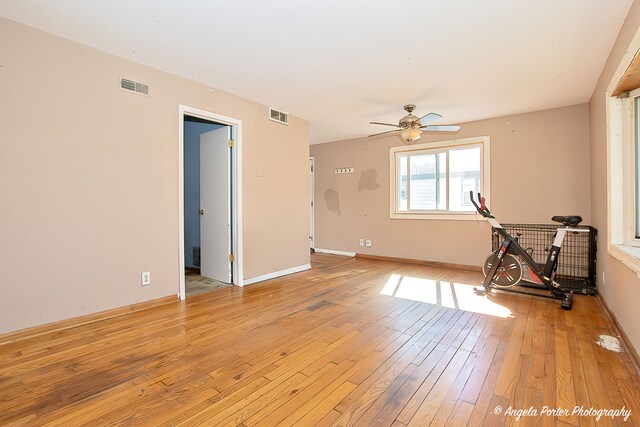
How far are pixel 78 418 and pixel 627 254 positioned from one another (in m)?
3.60

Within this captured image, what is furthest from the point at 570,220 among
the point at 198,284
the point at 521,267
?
the point at 198,284

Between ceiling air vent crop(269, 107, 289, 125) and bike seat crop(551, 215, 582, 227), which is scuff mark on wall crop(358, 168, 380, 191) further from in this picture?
bike seat crop(551, 215, 582, 227)

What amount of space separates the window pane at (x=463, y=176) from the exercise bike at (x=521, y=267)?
1.63m

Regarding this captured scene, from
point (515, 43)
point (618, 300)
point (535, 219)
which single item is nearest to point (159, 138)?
point (515, 43)

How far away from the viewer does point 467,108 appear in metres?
4.46

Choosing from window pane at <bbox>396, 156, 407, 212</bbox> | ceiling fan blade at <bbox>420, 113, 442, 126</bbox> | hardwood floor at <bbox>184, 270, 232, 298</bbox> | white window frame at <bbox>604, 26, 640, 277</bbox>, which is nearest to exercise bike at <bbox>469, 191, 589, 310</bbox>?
white window frame at <bbox>604, 26, 640, 277</bbox>

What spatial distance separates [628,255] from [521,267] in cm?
138

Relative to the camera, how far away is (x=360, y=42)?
271cm

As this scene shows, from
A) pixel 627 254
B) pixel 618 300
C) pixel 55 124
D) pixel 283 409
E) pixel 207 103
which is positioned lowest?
pixel 283 409

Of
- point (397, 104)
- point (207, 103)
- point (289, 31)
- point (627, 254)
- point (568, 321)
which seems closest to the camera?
point (627, 254)

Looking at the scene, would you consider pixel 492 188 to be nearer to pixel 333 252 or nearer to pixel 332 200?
pixel 332 200

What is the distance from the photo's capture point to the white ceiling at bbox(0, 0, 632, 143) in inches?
88.0

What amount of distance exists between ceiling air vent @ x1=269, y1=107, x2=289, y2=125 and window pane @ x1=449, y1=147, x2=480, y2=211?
2.94 meters

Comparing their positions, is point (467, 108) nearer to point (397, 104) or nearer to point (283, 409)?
point (397, 104)
